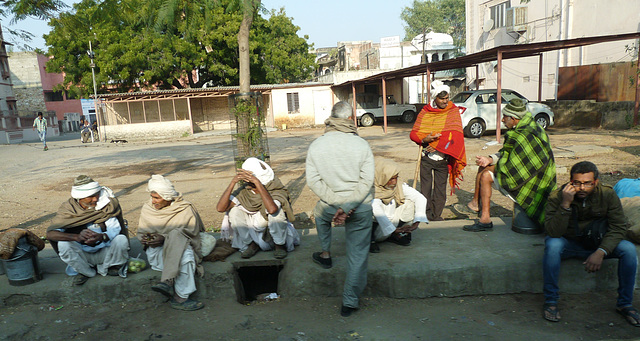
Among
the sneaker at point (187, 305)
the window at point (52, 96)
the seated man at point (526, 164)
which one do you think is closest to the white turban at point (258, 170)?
the sneaker at point (187, 305)

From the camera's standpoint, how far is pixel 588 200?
3102 millimetres

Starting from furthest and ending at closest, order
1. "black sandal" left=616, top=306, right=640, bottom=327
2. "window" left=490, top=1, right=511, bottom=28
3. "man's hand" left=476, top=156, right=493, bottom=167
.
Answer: "window" left=490, top=1, right=511, bottom=28 < "man's hand" left=476, top=156, right=493, bottom=167 < "black sandal" left=616, top=306, right=640, bottom=327

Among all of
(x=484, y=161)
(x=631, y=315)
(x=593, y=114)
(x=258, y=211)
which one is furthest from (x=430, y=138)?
(x=593, y=114)

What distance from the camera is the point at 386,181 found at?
3.90 m

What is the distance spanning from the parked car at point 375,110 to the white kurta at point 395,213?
18.9 metres

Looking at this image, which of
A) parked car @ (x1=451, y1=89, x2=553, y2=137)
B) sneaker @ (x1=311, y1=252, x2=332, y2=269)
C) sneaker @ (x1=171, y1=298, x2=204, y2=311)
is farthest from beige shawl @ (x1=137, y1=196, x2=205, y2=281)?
parked car @ (x1=451, y1=89, x2=553, y2=137)

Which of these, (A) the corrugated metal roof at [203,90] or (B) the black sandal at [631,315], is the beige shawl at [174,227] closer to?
(B) the black sandal at [631,315]

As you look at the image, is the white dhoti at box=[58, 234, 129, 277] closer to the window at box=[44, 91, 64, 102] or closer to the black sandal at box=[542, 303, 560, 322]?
the black sandal at box=[542, 303, 560, 322]

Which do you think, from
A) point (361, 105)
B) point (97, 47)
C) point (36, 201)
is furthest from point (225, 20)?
point (36, 201)

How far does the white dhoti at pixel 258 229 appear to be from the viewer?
12.5 feet

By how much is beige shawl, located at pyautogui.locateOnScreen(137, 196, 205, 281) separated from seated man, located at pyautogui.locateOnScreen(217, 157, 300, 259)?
1.00 ft

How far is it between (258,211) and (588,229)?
2618 millimetres

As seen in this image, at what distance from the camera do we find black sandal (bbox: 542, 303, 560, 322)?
9.98 feet

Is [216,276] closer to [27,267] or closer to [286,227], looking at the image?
[286,227]
